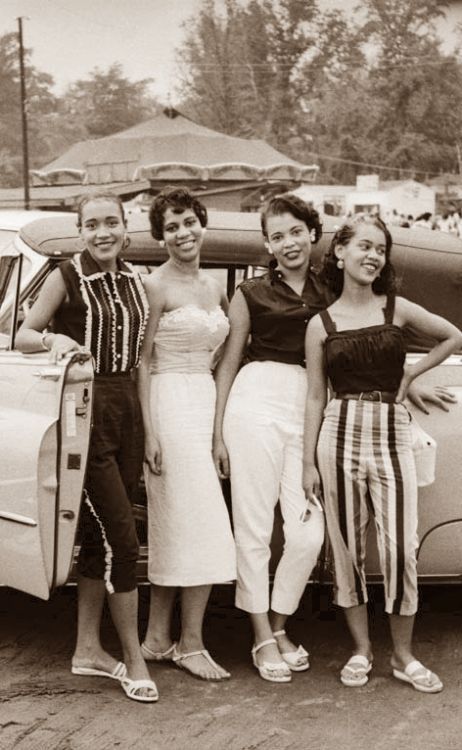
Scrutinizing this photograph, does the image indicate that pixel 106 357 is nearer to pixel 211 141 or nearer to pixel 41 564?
pixel 41 564

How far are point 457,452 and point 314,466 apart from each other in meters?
0.61

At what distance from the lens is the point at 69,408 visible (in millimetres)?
3797

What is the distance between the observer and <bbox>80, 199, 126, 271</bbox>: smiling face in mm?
4105

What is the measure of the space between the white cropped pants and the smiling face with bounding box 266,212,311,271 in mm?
466

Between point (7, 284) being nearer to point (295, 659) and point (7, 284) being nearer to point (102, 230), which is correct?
point (102, 230)

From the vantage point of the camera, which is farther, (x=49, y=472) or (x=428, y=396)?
(x=428, y=396)

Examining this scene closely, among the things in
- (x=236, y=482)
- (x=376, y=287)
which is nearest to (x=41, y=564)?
(x=236, y=482)

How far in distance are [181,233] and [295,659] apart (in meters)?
1.78

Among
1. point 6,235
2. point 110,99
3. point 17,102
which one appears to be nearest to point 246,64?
point 17,102

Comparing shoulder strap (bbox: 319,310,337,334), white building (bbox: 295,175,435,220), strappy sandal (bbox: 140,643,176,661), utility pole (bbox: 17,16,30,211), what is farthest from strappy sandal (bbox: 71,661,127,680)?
white building (bbox: 295,175,435,220)

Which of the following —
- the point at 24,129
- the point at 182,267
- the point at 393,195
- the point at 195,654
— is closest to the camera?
the point at 195,654

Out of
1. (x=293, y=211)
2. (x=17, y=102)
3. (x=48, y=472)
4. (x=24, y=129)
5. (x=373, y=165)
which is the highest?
(x=17, y=102)

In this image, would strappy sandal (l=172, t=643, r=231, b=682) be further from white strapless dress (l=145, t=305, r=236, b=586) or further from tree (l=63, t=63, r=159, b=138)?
tree (l=63, t=63, r=159, b=138)

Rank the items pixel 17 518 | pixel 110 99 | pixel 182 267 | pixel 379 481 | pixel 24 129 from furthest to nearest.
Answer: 1. pixel 110 99
2. pixel 24 129
3. pixel 182 267
4. pixel 379 481
5. pixel 17 518
